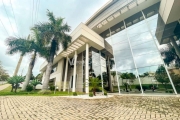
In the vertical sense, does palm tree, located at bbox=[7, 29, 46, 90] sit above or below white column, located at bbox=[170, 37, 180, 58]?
above

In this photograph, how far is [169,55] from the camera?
8.70 m

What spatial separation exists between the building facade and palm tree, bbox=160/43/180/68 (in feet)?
2.05

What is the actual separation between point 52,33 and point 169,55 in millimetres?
14523

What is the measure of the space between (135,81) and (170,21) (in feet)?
23.7

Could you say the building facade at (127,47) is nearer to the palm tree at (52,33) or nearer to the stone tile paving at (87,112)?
the palm tree at (52,33)

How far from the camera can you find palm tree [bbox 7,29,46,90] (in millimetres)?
13327

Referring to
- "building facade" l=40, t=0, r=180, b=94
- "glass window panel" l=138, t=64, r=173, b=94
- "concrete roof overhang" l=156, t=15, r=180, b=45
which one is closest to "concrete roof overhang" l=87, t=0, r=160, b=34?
"building facade" l=40, t=0, r=180, b=94

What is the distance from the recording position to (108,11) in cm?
1365

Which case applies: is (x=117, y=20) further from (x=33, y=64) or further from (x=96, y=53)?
(x=33, y=64)

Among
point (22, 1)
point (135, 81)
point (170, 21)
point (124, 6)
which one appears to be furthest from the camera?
point (124, 6)

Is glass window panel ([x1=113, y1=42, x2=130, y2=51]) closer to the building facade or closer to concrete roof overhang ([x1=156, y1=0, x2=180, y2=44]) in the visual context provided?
the building facade

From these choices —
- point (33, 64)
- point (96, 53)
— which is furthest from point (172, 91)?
point (33, 64)

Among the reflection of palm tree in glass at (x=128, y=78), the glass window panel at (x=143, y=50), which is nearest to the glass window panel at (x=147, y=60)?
the glass window panel at (x=143, y=50)

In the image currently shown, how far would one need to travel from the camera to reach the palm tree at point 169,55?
834 cm
